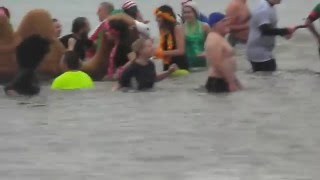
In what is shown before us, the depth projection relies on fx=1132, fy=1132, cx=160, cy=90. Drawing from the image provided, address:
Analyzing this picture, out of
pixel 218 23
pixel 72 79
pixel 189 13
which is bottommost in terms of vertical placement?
pixel 72 79

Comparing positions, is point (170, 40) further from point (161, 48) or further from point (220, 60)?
point (220, 60)

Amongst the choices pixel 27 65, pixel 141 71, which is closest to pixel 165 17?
pixel 141 71

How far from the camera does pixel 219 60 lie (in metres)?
14.7

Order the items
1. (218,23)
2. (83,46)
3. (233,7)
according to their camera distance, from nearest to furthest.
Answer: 1. (218,23)
2. (83,46)
3. (233,7)

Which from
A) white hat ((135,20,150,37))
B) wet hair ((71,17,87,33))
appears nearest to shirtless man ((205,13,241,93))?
white hat ((135,20,150,37))

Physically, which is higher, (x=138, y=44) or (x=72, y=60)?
(x=138, y=44)

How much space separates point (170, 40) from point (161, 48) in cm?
18

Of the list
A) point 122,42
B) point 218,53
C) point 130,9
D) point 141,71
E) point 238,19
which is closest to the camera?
point 218,53

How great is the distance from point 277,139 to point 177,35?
569 centimetres

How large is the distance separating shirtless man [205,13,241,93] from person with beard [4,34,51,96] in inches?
88.4

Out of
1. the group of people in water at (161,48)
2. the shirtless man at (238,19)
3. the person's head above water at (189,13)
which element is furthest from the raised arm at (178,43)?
the shirtless man at (238,19)

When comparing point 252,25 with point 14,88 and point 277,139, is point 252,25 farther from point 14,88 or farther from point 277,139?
point 277,139

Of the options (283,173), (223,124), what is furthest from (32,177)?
(223,124)

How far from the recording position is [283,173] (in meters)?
9.73
